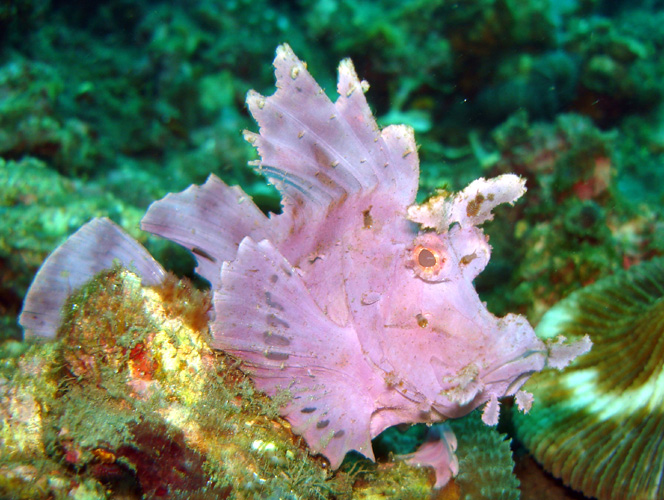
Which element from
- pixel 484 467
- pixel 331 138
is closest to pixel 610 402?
pixel 484 467

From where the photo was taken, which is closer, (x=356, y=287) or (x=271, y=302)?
(x=271, y=302)

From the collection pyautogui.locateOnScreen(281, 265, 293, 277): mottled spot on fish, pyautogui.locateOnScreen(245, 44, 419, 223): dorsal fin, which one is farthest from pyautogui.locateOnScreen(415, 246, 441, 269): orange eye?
pyautogui.locateOnScreen(281, 265, 293, 277): mottled spot on fish

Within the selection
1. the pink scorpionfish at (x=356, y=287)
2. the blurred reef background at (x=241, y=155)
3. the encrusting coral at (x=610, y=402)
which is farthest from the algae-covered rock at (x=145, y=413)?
the encrusting coral at (x=610, y=402)

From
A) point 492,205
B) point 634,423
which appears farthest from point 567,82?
point 492,205

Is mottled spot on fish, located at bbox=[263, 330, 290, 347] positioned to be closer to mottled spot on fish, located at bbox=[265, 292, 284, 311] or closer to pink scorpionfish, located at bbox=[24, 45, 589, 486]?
pink scorpionfish, located at bbox=[24, 45, 589, 486]

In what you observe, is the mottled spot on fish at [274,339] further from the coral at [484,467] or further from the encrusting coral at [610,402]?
the encrusting coral at [610,402]

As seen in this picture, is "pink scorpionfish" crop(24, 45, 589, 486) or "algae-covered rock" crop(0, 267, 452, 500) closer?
"algae-covered rock" crop(0, 267, 452, 500)

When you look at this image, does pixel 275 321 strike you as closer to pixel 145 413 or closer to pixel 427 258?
pixel 145 413
